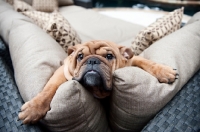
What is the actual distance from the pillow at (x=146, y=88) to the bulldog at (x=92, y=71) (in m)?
0.06

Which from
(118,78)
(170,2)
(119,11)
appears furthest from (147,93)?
(170,2)

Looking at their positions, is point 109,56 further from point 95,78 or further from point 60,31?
point 60,31

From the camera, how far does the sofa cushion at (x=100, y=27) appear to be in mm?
1881

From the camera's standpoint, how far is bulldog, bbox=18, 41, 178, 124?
0.69 m

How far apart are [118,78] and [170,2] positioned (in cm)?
517

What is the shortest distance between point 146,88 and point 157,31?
0.59m

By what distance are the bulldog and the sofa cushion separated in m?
0.77

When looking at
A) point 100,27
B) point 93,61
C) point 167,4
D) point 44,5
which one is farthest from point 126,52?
point 167,4

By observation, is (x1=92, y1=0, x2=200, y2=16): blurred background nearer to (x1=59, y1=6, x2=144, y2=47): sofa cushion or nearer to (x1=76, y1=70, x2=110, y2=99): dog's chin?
(x1=59, y1=6, x2=144, y2=47): sofa cushion

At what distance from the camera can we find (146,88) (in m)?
0.71

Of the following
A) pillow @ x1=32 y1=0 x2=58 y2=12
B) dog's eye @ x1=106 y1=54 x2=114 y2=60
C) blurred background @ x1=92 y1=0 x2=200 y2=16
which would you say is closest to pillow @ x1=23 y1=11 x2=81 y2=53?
dog's eye @ x1=106 y1=54 x2=114 y2=60

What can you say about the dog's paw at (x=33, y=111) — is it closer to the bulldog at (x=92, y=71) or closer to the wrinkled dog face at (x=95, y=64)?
the bulldog at (x=92, y=71)

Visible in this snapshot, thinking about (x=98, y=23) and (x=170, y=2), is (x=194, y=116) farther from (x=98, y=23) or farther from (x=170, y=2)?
(x=170, y=2)

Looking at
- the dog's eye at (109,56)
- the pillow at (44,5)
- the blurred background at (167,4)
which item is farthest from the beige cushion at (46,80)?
the blurred background at (167,4)
